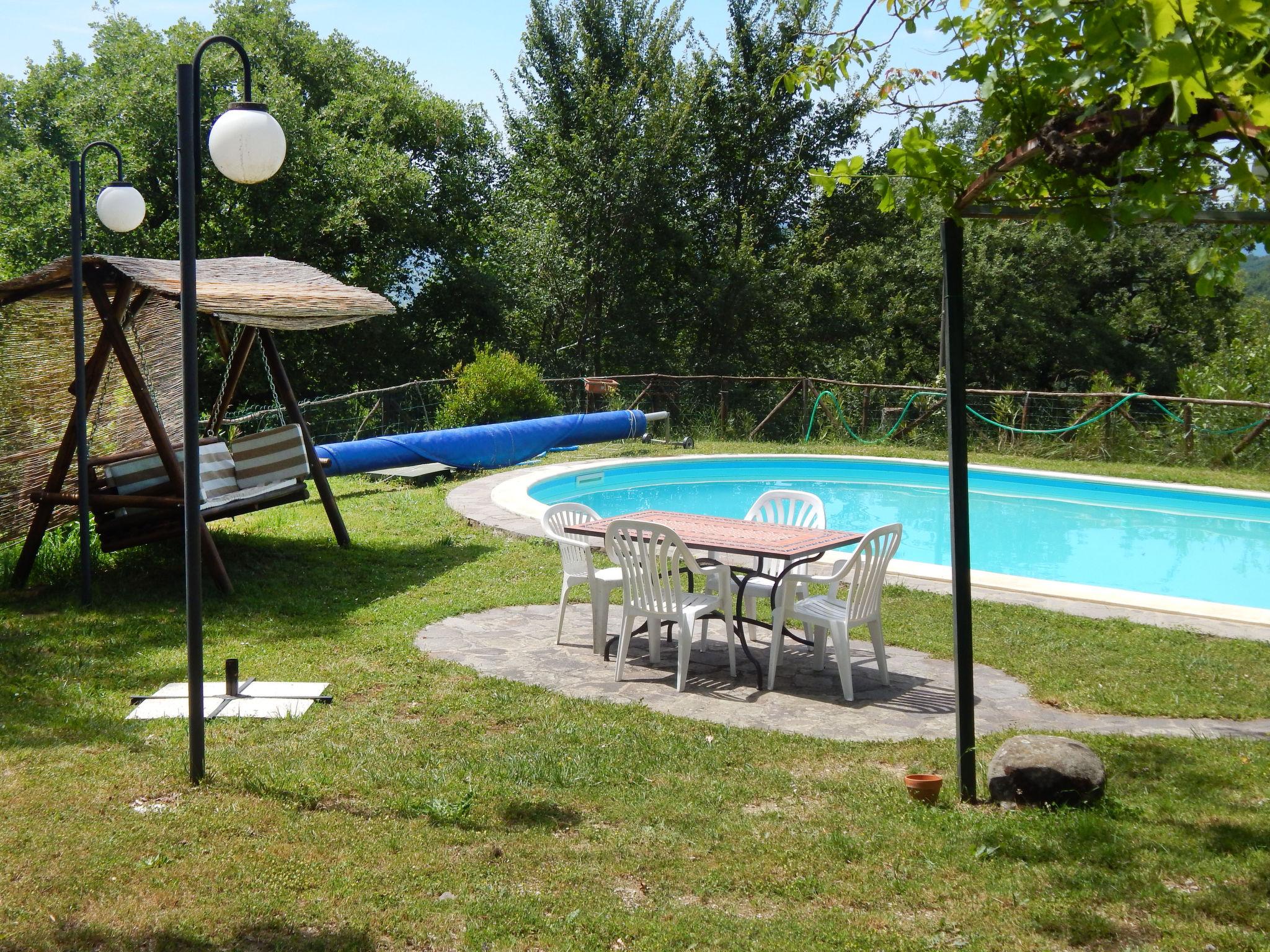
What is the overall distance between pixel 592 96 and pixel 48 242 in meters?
10.9

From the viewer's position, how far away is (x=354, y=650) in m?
6.43

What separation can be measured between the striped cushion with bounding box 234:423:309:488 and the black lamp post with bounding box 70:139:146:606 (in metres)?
1.88

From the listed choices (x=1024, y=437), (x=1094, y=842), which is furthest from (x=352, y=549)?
(x=1024, y=437)

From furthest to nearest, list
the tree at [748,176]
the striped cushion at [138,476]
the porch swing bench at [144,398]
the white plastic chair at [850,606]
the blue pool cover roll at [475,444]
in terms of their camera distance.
Answer: the tree at [748,176] → the blue pool cover roll at [475,444] → the striped cushion at [138,476] → the porch swing bench at [144,398] → the white plastic chair at [850,606]

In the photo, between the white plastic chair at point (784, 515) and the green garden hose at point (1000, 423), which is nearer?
the white plastic chair at point (784, 515)

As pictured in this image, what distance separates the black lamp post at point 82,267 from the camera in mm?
7281

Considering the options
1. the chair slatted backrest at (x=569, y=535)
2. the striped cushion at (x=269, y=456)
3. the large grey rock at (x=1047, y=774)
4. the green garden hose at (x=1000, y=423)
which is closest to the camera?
the large grey rock at (x=1047, y=774)

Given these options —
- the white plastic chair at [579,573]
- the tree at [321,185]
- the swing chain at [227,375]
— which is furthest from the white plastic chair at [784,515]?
the tree at [321,185]

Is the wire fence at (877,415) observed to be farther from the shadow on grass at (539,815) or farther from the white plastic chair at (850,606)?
the shadow on grass at (539,815)

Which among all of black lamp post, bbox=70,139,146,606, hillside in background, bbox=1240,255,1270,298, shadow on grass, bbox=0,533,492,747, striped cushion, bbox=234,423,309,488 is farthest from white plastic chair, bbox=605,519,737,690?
hillside in background, bbox=1240,255,1270,298

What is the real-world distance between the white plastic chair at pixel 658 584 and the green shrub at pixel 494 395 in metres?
11.0

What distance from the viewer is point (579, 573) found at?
6840 millimetres

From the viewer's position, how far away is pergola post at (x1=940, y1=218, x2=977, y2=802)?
3.95m

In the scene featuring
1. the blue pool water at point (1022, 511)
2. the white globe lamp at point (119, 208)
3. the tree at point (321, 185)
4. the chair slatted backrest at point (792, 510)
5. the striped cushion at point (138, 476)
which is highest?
the tree at point (321, 185)
